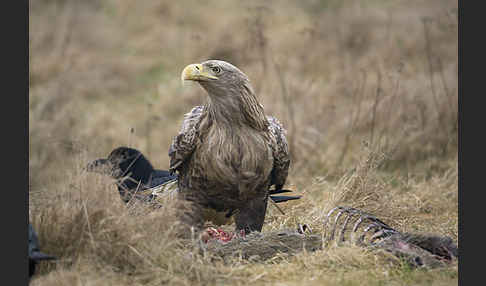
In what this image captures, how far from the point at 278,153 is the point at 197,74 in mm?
950

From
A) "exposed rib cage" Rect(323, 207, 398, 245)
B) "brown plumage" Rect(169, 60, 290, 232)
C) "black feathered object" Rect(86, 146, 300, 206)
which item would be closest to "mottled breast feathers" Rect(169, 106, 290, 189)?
"brown plumage" Rect(169, 60, 290, 232)

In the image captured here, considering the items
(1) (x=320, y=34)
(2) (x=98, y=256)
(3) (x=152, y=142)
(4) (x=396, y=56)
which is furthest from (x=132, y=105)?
(2) (x=98, y=256)

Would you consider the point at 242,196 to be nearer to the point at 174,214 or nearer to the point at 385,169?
the point at 174,214

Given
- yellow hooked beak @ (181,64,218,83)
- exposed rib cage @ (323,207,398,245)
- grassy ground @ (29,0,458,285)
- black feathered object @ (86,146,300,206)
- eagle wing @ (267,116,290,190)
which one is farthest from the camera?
black feathered object @ (86,146,300,206)

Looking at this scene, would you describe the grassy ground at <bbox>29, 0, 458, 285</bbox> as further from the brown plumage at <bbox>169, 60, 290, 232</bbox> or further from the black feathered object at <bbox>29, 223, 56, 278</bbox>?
the brown plumage at <bbox>169, 60, 290, 232</bbox>

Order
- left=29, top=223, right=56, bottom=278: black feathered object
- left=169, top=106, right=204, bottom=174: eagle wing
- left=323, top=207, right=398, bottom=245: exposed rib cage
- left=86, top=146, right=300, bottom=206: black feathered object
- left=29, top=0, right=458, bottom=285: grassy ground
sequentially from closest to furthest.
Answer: left=29, top=223, right=56, bottom=278: black feathered object, left=29, top=0, right=458, bottom=285: grassy ground, left=323, top=207, right=398, bottom=245: exposed rib cage, left=169, top=106, right=204, bottom=174: eagle wing, left=86, top=146, right=300, bottom=206: black feathered object

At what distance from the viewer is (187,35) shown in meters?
13.1

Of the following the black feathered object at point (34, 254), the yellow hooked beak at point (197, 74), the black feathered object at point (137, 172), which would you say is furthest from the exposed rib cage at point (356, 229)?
the black feathered object at point (34, 254)

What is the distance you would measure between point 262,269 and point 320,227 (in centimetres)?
128

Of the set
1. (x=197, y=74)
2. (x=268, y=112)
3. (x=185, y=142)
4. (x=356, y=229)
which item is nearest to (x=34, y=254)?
(x=185, y=142)

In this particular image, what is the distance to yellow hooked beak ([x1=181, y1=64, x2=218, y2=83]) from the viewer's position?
15.7 feet

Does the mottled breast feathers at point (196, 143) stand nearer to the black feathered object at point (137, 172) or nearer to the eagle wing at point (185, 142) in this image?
the eagle wing at point (185, 142)

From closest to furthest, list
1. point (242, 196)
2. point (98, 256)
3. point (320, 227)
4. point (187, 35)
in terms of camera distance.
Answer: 1. point (98, 256)
2. point (242, 196)
3. point (320, 227)
4. point (187, 35)

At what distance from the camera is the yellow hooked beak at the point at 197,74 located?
189 inches
